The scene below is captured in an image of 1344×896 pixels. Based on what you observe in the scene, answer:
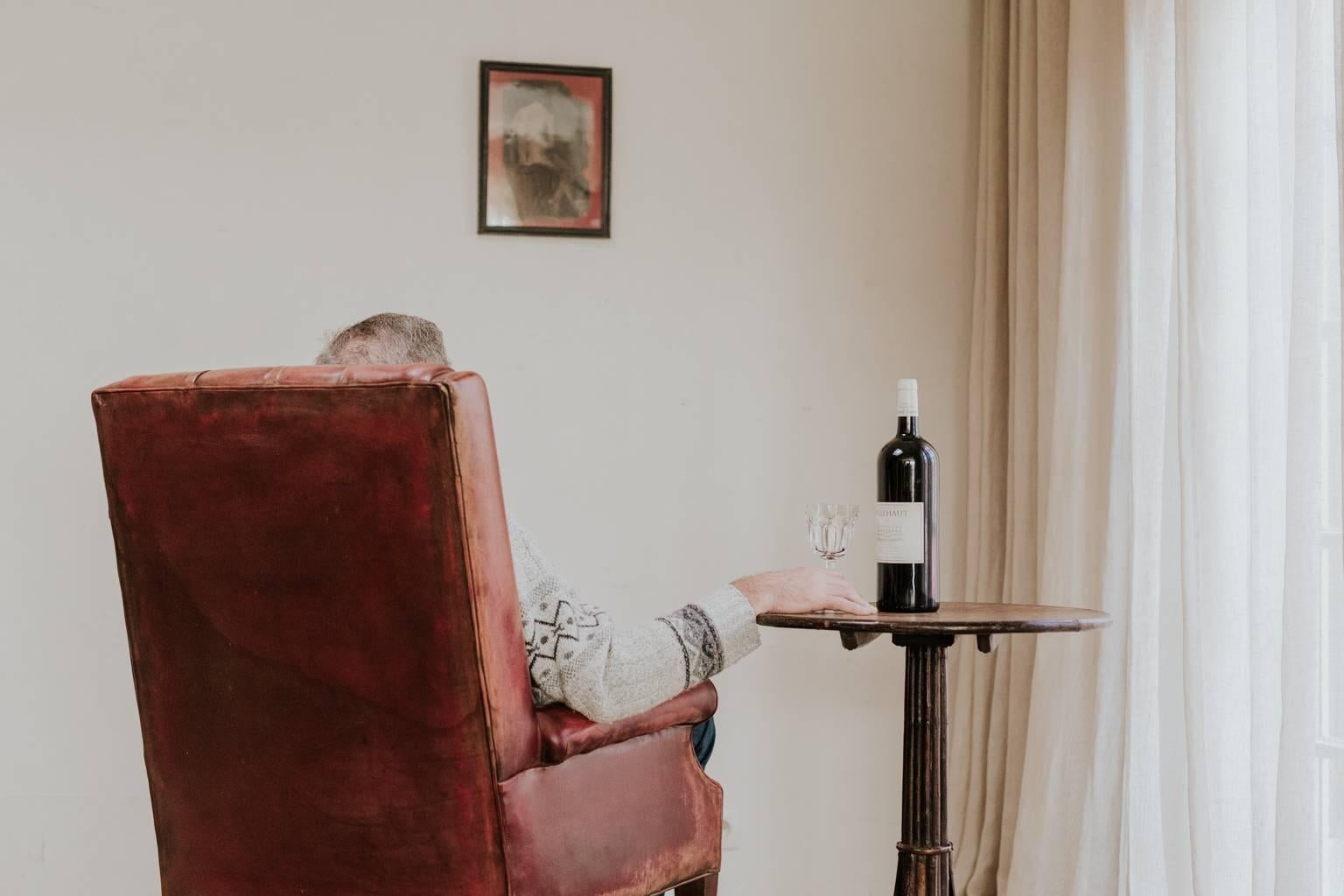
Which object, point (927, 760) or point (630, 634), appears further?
point (927, 760)

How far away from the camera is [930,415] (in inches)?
113

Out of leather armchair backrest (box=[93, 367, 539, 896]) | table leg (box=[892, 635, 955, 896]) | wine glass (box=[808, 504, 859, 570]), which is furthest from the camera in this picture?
wine glass (box=[808, 504, 859, 570])

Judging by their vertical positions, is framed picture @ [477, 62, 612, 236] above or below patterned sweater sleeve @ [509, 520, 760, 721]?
above

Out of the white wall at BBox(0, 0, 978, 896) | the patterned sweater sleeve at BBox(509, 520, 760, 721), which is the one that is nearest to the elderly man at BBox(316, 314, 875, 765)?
the patterned sweater sleeve at BBox(509, 520, 760, 721)

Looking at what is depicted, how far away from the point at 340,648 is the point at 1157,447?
141 cm

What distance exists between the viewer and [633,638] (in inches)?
60.2

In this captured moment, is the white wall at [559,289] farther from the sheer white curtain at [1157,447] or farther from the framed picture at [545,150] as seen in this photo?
the sheer white curtain at [1157,447]

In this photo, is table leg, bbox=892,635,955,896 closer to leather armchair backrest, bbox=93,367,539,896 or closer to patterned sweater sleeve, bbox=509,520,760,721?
patterned sweater sleeve, bbox=509,520,760,721

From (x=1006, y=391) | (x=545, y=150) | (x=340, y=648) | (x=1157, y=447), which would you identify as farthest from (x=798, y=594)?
(x=545, y=150)

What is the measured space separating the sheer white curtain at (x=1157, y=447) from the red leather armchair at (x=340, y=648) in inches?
37.8

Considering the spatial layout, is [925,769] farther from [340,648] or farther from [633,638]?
[340,648]

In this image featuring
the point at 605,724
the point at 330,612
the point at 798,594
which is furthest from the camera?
the point at 798,594

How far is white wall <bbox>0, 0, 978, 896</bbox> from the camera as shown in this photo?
2607mm

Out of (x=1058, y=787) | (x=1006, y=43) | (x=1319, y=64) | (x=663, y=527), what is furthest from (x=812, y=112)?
(x=1058, y=787)
